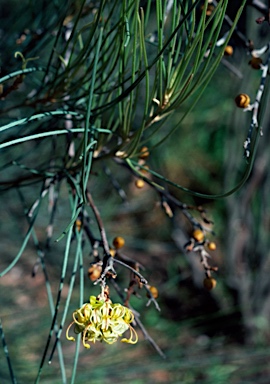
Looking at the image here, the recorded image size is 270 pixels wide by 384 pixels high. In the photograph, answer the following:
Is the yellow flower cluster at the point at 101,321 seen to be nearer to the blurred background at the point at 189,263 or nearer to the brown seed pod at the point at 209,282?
the brown seed pod at the point at 209,282

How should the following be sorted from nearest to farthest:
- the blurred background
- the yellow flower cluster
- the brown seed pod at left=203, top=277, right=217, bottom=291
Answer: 1. the yellow flower cluster
2. the brown seed pod at left=203, top=277, right=217, bottom=291
3. the blurred background

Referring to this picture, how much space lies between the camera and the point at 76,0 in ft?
2.41

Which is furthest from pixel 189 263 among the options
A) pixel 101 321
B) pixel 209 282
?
pixel 101 321

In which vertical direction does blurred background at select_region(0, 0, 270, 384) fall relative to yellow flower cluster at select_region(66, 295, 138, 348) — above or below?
below

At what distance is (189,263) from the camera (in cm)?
230

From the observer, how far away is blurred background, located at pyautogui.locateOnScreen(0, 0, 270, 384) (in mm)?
1585

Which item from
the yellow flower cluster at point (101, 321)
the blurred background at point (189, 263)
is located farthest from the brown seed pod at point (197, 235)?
the blurred background at point (189, 263)

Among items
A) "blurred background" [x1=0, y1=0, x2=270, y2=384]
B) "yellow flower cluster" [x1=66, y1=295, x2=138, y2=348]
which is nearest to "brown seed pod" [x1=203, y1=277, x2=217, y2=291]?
"yellow flower cluster" [x1=66, y1=295, x2=138, y2=348]

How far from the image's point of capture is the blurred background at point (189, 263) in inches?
Answer: 62.4

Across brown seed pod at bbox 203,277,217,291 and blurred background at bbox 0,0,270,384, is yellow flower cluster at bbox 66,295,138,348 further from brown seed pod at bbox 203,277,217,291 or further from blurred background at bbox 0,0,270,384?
blurred background at bbox 0,0,270,384

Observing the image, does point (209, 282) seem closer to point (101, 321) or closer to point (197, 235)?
point (197, 235)

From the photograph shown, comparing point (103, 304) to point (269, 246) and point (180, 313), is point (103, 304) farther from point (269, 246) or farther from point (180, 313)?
point (180, 313)

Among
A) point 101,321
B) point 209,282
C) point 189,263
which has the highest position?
point 101,321

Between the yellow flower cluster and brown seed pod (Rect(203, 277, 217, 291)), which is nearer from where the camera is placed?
the yellow flower cluster
